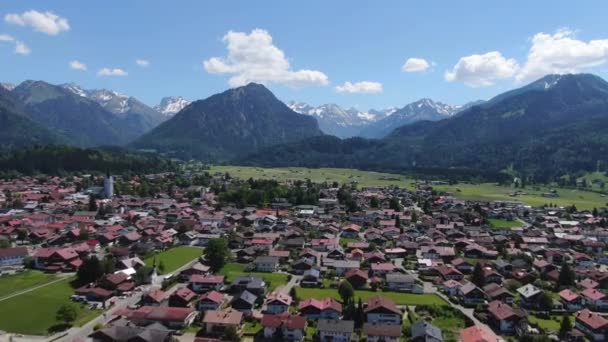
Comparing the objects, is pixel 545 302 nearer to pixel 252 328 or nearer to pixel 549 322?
pixel 549 322

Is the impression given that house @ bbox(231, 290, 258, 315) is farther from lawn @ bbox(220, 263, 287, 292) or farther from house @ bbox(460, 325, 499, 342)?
house @ bbox(460, 325, 499, 342)

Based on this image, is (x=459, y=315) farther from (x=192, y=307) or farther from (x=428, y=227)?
(x=428, y=227)

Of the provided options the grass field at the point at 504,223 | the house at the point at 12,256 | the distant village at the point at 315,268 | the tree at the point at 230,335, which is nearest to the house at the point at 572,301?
the distant village at the point at 315,268

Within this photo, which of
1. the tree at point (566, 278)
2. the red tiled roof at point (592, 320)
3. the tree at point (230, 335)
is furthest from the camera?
the tree at point (566, 278)

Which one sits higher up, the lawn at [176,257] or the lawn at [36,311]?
the lawn at [176,257]

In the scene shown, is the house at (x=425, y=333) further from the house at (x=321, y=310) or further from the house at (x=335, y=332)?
the house at (x=321, y=310)

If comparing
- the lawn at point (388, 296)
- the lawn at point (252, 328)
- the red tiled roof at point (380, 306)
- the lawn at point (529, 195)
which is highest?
the lawn at point (529, 195)
